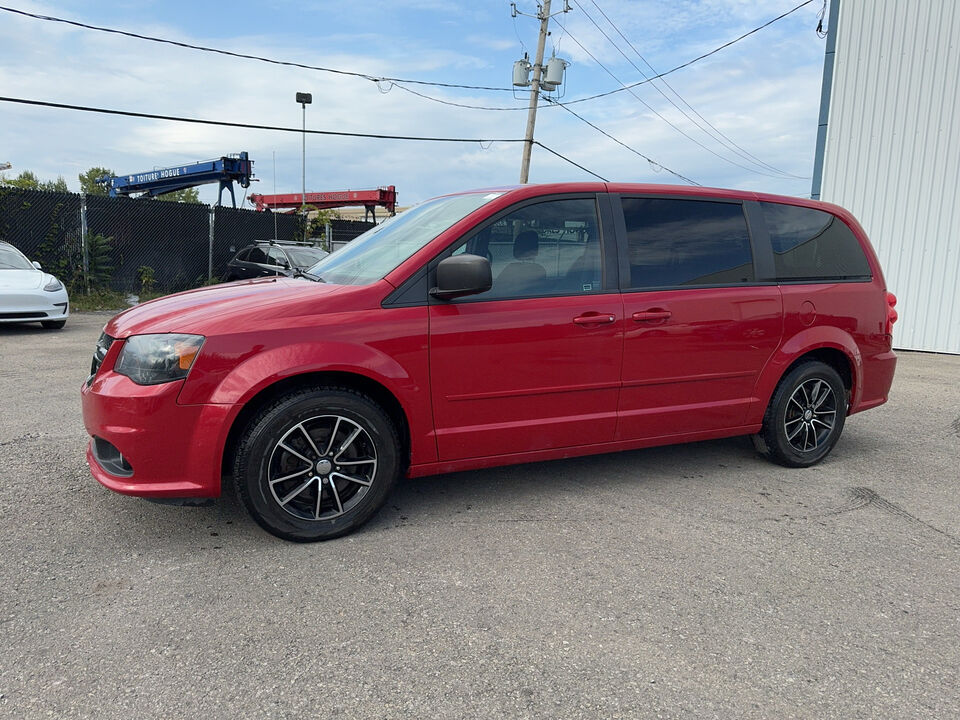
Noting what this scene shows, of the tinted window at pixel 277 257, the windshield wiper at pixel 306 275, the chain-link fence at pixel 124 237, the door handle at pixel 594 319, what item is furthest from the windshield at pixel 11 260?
the door handle at pixel 594 319

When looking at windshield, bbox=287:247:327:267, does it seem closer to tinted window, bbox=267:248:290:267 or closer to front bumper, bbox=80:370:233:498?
tinted window, bbox=267:248:290:267

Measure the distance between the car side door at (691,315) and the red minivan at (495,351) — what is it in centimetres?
1

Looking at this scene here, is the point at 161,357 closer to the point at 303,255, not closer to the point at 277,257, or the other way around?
the point at 277,257

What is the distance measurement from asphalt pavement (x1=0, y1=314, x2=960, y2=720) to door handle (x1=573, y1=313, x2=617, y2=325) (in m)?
0.98

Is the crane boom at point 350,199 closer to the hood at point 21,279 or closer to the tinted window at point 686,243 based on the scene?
the hood at point 21,279

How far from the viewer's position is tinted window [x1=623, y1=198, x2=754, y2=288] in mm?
3912

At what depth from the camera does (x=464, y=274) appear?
3238mm

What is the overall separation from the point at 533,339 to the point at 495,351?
21 centimetres

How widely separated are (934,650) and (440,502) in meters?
2.26

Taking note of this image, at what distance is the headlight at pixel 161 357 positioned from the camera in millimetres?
2992

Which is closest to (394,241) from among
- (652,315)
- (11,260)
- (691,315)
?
(652,315)

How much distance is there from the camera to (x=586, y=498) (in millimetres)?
3865

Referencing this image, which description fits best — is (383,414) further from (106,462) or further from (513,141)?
(513,141)

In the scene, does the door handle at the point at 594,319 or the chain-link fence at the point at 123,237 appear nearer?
the door handle at the point at 594,319
